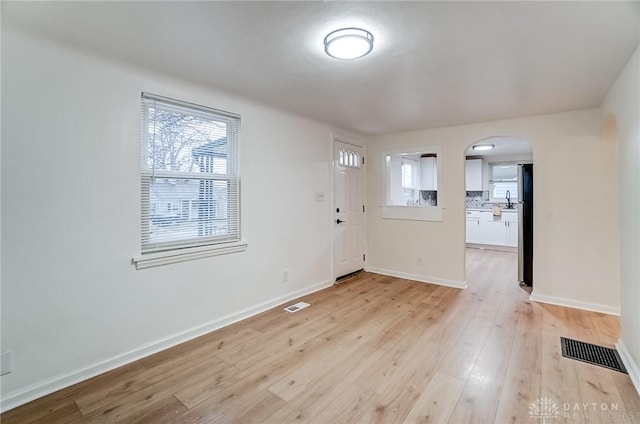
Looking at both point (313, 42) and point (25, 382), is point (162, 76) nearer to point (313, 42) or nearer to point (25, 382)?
point (313, 42)

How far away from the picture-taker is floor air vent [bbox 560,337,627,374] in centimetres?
226

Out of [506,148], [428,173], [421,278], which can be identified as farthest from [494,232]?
[421,278]

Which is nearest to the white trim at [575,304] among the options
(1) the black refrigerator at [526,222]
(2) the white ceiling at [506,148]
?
(1) the black refrigerator at [526,222]

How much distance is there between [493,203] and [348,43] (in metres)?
7.24

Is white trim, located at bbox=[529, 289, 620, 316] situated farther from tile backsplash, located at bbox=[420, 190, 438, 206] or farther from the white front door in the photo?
tile backsplash, located at bbox=[420, 190, 438, 206]

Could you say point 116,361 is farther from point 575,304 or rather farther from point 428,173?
point 428,173

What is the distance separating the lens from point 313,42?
6.40 feet

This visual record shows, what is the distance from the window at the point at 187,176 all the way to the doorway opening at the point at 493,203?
4.45 m

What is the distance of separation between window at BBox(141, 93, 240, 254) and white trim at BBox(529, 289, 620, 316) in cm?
364

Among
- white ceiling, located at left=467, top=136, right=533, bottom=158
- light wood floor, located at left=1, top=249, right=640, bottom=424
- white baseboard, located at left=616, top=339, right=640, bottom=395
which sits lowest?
light wood floor, located at left=1, top=249, right=640, bottom=424

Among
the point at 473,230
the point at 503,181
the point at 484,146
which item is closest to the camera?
the point at 484,146

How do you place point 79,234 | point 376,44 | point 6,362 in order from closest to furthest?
point 6,362 → point 376,44 → point 79,234

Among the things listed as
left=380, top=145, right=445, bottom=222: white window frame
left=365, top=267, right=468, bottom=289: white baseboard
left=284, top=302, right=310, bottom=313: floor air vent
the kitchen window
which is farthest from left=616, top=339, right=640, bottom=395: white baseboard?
left=284, top=302, right=310, bottom=313: floor air vent

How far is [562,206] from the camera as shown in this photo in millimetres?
3516
